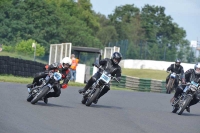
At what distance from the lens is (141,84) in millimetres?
36594

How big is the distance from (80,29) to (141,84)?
5126 centimetres

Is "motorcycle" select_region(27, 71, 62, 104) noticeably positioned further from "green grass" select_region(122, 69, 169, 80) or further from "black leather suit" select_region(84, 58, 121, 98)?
"green grass" select_region(122, 69, 169, 80)

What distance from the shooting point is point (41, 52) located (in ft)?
188

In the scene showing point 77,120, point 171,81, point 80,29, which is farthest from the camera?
point 80,29

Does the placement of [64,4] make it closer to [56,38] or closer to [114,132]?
[56,38]

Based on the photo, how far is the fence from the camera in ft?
120

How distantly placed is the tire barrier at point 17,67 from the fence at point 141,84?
840 centimetres

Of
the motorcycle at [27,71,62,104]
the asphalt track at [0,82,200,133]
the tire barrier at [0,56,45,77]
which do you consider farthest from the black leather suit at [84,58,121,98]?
the tire barrier at [0,56,45,77]

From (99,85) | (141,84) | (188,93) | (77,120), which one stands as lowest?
(141,84)

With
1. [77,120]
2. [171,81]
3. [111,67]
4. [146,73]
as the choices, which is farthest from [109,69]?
[146,73]

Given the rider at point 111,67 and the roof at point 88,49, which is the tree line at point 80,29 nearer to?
the roof at point 88,49

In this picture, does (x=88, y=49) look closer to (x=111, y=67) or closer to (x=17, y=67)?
(x=17, y=67)

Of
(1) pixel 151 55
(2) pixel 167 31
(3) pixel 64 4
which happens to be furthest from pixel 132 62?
(2) pixel 167 31

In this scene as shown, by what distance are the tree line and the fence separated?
18.2 m
